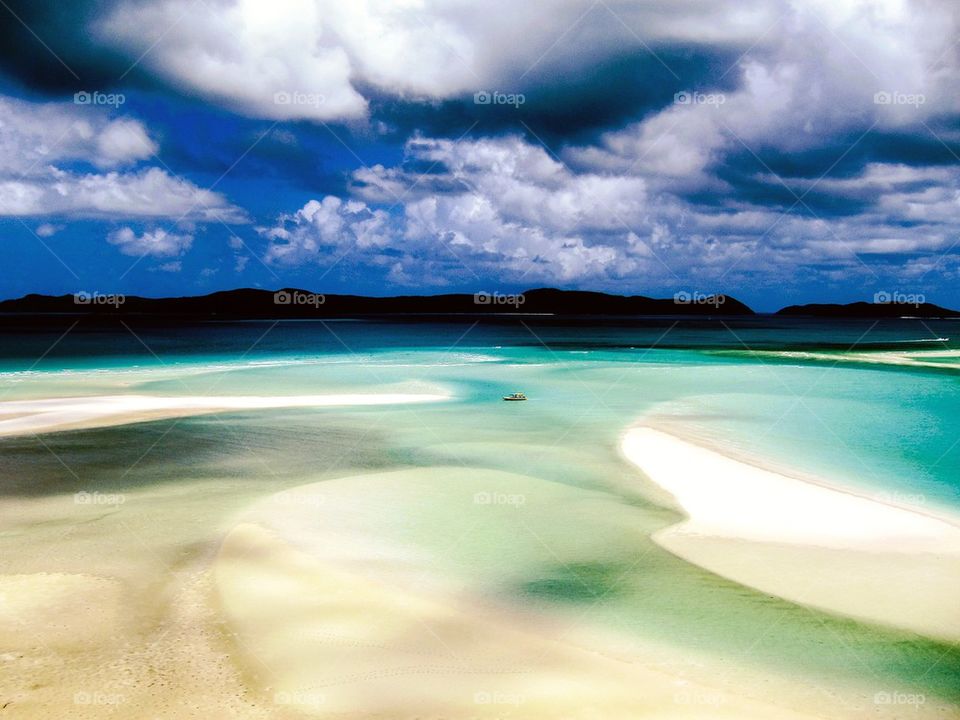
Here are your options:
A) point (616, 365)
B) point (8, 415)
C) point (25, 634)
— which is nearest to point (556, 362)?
point (616, 365)

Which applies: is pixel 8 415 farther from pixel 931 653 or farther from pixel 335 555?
pixel 931 653
